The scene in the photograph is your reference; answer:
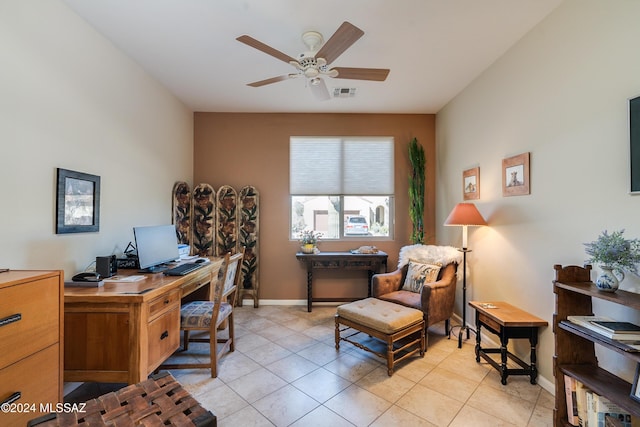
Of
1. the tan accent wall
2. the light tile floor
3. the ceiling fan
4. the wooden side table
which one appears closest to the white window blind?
the tan accent wall

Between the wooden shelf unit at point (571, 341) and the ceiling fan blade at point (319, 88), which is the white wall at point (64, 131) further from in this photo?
the wooden shelf unit at point (571, 341)

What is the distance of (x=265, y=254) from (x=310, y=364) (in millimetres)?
1978

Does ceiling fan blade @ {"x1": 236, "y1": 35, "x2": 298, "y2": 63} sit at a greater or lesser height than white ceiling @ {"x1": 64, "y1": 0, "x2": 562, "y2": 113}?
lesser

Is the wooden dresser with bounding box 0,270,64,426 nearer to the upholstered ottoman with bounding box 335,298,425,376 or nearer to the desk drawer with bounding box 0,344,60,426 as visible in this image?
the desk drawer with bounding box 0,344,60,426

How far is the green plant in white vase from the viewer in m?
1.47

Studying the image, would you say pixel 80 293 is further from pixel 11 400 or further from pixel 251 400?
pixel 251 400

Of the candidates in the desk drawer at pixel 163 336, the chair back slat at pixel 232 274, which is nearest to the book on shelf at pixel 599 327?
the chair back slat at pixel 232 274

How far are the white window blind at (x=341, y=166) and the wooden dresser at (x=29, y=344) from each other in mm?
3067

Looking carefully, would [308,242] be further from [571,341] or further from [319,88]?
[571,341]

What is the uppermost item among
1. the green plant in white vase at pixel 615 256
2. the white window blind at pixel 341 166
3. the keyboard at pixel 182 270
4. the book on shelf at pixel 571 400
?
the white window blind at pixel 341 166

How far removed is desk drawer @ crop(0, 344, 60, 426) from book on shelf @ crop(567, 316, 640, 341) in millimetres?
2872

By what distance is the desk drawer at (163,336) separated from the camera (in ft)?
6.19

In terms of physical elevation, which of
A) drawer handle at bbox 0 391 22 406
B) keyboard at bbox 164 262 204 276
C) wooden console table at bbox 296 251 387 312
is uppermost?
keyboard at bbox 164 262 204 276

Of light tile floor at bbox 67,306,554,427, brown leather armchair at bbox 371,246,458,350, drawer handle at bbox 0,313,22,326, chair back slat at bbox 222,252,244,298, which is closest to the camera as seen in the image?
drawer handle at bbox 0,313,22,326
